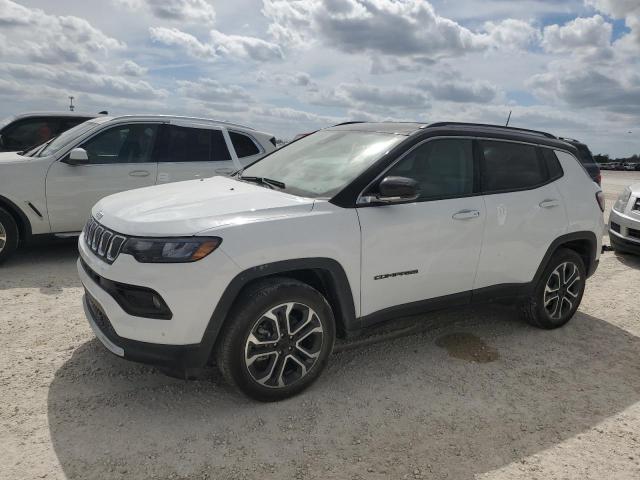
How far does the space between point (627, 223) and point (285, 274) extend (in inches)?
239

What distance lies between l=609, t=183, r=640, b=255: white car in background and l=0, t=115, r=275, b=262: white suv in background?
5.20 m

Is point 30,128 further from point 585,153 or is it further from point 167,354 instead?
point 585,153

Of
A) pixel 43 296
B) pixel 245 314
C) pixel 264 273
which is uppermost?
pixel 264 273

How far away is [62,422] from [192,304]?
1.03 m

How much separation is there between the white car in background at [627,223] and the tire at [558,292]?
304 cm

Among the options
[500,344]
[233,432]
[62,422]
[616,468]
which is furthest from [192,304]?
[500,344]

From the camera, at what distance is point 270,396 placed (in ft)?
10.5

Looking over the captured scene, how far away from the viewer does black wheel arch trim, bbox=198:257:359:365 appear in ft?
9.62

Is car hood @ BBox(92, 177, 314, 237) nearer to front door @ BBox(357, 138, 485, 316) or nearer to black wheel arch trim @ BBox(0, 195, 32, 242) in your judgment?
front door @ BBox(357, 138, 485, 316)

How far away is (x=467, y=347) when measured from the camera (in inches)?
169

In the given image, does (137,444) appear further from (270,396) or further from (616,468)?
(616,468)

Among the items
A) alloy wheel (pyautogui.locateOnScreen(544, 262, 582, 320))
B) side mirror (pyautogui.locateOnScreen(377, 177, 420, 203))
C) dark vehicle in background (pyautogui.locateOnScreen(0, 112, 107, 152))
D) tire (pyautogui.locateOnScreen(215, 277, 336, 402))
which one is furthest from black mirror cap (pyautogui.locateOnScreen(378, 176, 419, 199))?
dark vehicle in background (pyautogui.locateOnScreen(0, 112, 107, 152))

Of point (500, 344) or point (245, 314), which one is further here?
point (500, 344)

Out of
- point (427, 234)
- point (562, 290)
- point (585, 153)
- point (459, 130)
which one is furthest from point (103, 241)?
point (585, 153)
